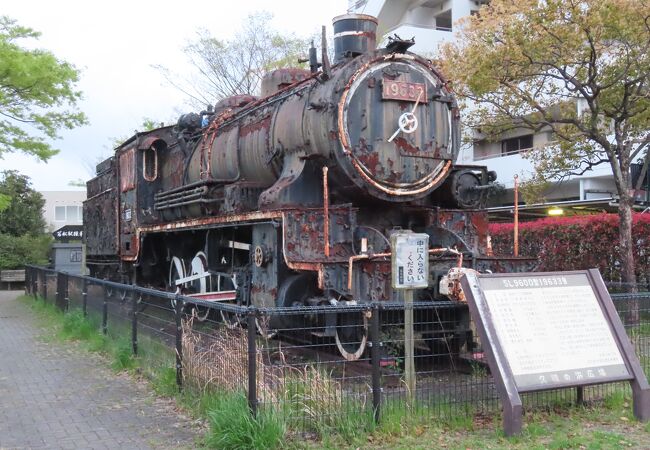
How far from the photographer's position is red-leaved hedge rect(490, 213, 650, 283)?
45.3 feet

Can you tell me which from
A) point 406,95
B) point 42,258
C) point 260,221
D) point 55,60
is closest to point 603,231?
point 406,95

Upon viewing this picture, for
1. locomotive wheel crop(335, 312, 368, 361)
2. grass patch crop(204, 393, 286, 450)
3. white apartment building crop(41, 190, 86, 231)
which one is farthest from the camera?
white apartment building crop(41, 190, 86, 231)

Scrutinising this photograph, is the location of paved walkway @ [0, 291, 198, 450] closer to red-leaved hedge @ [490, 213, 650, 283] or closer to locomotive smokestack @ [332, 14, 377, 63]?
locomotive smokestack @ [332, 14, 377, 63]

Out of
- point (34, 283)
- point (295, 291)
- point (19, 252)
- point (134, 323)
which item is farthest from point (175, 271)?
point (19, 252)

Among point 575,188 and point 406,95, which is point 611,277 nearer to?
point 406,95

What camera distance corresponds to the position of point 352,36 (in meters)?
9.12

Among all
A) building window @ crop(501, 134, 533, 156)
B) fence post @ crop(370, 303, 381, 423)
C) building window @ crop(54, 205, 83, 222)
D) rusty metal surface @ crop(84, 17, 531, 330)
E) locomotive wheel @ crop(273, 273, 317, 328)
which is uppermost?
building window @ crop(501, 134, 533, 156)

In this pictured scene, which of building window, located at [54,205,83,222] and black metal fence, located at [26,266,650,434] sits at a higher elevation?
building window, located at [54,205,83,222]

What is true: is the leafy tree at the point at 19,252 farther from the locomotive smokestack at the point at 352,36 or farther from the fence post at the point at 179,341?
the fence post at the point at 179,341

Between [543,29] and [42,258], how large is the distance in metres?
25.1

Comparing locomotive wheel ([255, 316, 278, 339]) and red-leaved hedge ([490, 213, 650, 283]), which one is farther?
red-leaved hedge ([490, 213, 650, 283])

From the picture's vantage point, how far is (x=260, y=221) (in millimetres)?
8578

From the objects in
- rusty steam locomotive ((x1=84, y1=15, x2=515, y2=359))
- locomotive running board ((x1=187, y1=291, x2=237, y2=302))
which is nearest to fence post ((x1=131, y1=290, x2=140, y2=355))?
locomotive running board ((x1=187, y1=291, x2=237, y2=302))

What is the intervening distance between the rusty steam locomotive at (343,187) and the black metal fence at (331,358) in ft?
1.16
